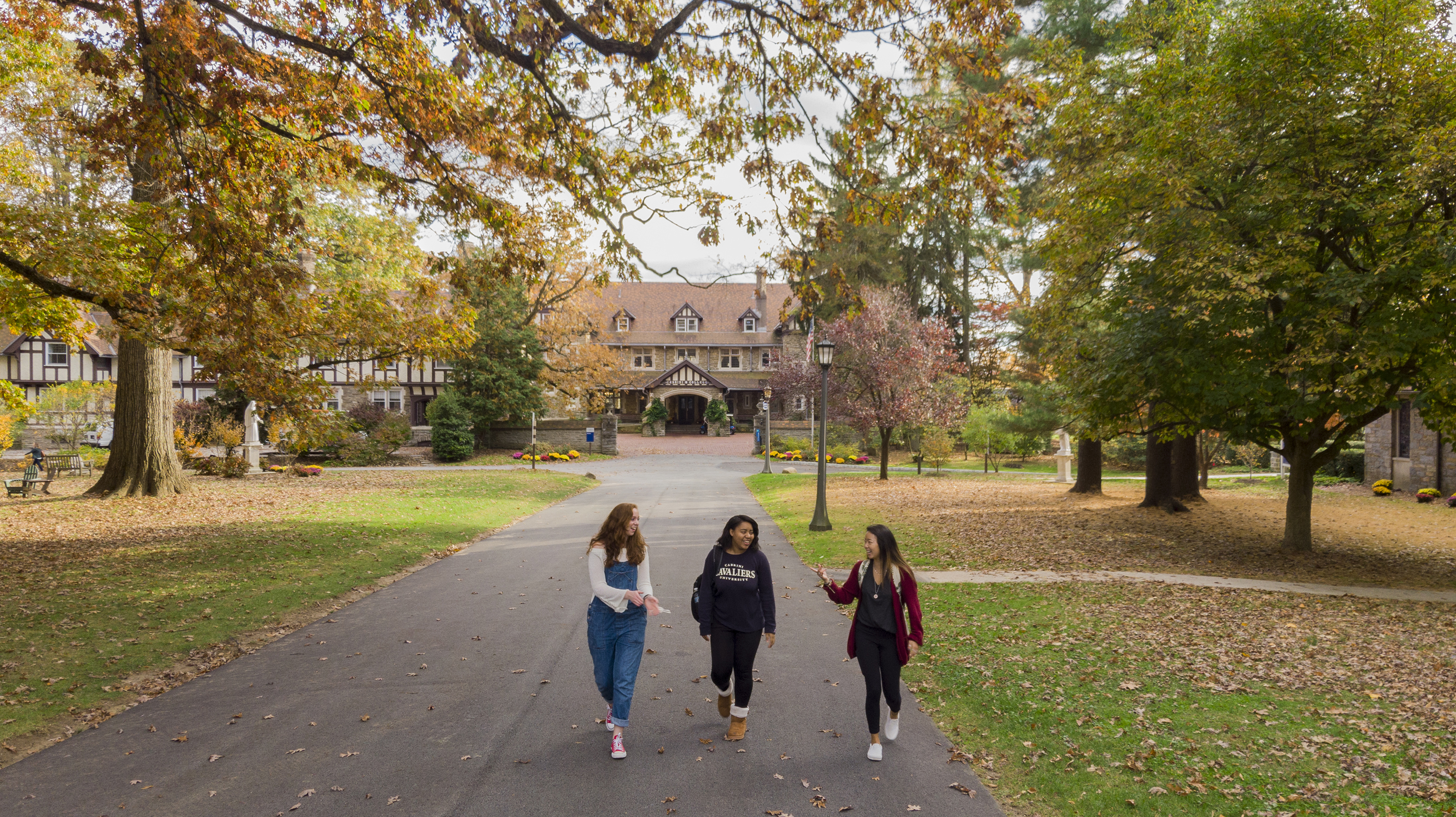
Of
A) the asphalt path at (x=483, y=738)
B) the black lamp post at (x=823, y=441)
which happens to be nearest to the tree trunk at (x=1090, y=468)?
the black lamp post at (x=823, y=441)

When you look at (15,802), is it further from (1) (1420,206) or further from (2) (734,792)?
(1) (1420,206)

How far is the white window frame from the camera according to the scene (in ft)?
164

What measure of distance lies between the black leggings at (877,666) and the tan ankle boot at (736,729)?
0.90 meters

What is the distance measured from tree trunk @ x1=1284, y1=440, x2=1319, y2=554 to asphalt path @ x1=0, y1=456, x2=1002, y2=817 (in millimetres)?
10050

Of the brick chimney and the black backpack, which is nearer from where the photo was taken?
the black backpack

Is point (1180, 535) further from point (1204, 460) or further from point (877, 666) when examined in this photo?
point (877, 666)

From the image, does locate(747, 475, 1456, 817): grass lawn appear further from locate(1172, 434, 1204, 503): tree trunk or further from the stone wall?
the stone wall

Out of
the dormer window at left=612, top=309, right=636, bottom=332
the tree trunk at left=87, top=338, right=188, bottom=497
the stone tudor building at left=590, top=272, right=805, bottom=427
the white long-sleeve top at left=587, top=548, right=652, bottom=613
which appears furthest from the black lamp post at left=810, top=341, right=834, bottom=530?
the dormer window at left=612, top=309, right=636, bottom=332

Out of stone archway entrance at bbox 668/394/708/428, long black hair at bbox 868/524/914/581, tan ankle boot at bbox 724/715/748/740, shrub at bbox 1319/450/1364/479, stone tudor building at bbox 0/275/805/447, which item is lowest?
tan ankle boot at bbox 724/715/748/740

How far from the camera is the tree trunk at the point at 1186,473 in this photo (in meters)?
19.5

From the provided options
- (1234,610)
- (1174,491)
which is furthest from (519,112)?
(1174,491)

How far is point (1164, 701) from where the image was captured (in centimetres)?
615

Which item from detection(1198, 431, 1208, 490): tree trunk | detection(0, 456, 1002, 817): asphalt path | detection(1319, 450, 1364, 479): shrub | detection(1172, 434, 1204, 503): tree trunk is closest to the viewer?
detection(0, 456, 1002, 817): asphalt path

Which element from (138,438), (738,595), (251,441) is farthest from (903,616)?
(251,441)
